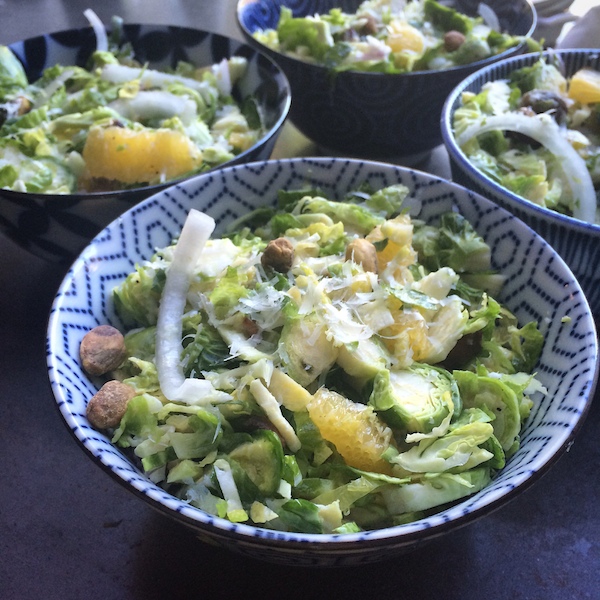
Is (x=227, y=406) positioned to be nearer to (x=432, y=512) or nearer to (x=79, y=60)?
(x=432, y=512)

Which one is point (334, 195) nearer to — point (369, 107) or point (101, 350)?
point (369, 107)

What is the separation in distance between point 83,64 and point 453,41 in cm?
103

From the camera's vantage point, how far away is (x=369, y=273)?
920 millimetres

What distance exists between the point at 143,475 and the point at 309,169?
0.65 metres

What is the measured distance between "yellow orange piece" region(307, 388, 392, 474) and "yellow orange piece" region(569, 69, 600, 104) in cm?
100

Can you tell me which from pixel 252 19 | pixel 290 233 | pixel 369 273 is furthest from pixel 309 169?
pixel 252 19

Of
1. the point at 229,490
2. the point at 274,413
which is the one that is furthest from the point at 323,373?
the point at 229,490

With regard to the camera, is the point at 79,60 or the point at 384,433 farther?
the point at 79,60

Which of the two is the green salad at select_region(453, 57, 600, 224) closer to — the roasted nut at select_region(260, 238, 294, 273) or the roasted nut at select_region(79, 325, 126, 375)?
the roasted nut at select_region(260, 238, 294, 273)

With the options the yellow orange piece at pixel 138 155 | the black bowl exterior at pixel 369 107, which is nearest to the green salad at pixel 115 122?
the yellow orange piece at pixel 138 155

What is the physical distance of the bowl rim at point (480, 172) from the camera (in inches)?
39.8

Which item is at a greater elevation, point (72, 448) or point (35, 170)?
point (35, 170)

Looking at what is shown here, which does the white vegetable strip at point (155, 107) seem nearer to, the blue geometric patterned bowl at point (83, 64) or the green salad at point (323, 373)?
the blue geometric patterned bowl at point (83, 64)

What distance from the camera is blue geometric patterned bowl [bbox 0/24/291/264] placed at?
1097mm
